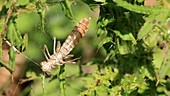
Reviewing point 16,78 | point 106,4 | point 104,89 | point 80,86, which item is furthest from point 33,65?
point 106,4

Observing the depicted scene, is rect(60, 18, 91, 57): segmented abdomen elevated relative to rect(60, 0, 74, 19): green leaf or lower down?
lower down

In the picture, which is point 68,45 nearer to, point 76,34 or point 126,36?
point 76,34

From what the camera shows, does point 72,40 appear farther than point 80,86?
No

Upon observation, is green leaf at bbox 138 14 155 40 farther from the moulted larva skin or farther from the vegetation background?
the moulted larva skin

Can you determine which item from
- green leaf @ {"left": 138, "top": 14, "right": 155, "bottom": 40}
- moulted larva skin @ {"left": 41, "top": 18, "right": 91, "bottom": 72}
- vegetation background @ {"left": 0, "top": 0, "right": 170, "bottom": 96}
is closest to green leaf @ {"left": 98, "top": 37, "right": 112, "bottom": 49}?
vegetation background @ {"left": 0, "top": 0, "right": 170, "bottom": 96}

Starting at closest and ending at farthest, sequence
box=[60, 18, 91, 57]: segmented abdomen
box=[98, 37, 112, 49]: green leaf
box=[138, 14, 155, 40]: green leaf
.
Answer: box=[138, 14, 155, 40]: green leaf, box=[98, 37, 112, 49]: green leaf, box=[60, 18, 91, 57]: segmented abdomen

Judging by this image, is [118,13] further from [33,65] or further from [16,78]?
[16,78]

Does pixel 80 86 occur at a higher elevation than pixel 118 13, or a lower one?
lower
